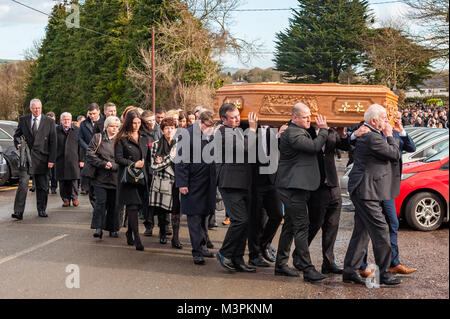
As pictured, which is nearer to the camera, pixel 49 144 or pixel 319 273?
pixel 319 273

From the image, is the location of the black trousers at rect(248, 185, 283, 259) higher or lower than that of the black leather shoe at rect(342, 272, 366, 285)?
higher

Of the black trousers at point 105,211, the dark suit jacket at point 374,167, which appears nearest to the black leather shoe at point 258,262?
the dark suit jacket at point 374,167

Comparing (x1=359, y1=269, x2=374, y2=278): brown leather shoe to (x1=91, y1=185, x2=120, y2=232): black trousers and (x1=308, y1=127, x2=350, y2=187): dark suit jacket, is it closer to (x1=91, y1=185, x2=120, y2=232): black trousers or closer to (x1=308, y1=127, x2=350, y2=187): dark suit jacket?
(x1=308, y1=127, x2=350, y2=187): dark suit jacket

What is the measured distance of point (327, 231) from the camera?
6730 millimetres

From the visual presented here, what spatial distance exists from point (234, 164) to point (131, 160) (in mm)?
2140

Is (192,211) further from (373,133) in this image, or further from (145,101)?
(145,101)

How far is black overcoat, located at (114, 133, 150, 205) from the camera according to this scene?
802cm

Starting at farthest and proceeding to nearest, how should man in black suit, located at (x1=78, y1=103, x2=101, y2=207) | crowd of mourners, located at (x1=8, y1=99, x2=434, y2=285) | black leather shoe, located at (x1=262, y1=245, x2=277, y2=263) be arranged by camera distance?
man in black suit, located at (x1=78, y1=103, x2=101, y2=207) → black leather shoe, located at (x1=262, y1=245, x2=277, y2=263) → crowd of mourners, located at (x1=8, y1=99, x2=434, y2=285)

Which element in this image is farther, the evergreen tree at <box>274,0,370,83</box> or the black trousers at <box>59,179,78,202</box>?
the evergreen tree at <box>274,0,370,83</box>

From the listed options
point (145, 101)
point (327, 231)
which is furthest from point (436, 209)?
point (145, 101)

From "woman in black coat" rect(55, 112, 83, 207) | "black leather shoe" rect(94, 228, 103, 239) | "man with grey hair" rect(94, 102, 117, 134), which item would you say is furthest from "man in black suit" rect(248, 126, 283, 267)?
"woman in black coat" rect(55, 112, 83, 207)

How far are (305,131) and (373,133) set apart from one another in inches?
30.6
